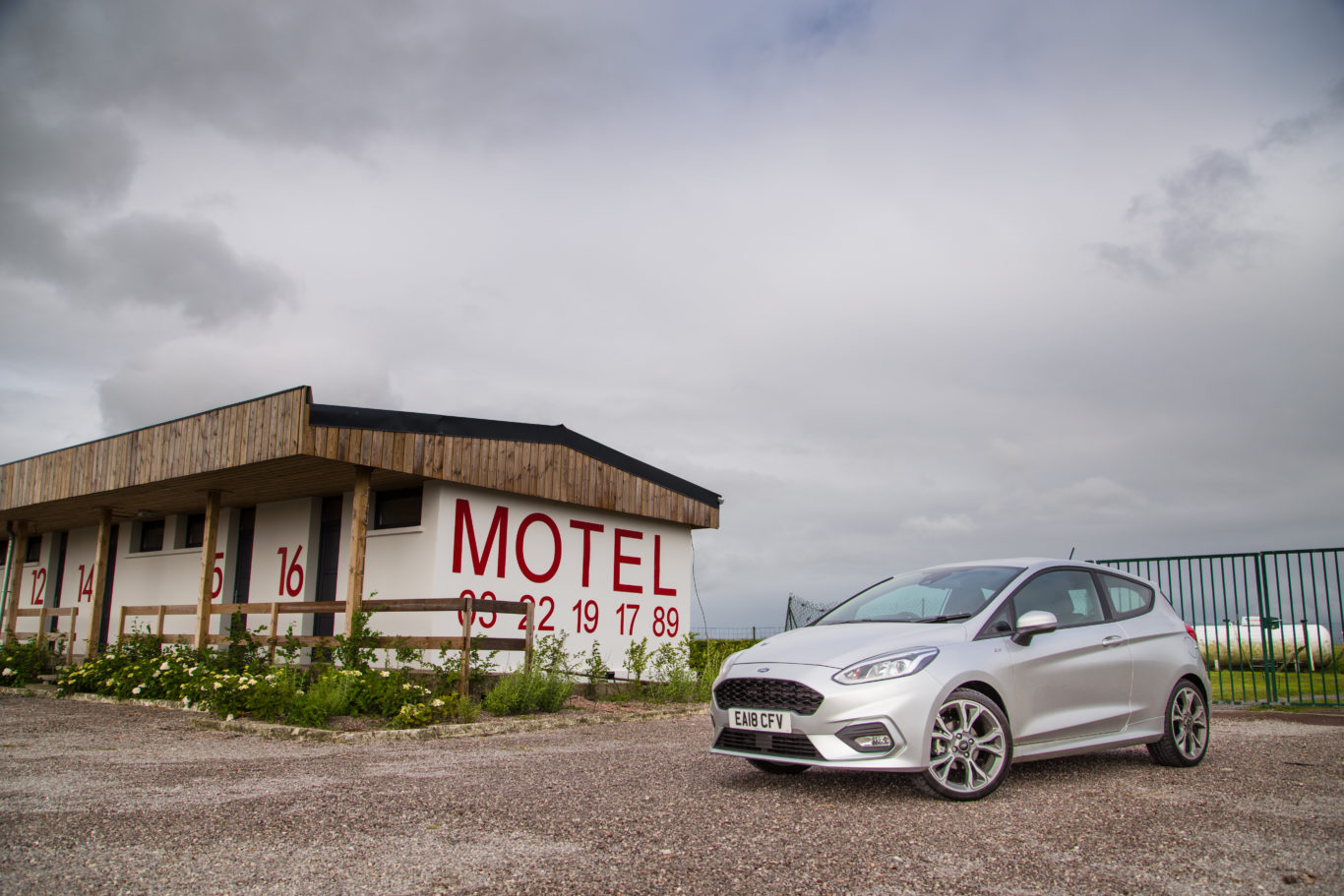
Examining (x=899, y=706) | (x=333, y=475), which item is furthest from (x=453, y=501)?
(x=899, y=706)

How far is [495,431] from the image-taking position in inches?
547

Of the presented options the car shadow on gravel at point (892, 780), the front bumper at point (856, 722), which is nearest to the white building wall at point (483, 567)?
the car shadow on gravel at point (892, 780)

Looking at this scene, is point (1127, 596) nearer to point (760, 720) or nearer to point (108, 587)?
point (760, 720)

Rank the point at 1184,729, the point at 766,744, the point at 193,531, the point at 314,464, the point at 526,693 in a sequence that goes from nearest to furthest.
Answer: the point at 766,744 < the point at 1184,729 < the point at 526,693 < the point at 314,464 < the point at 193,531

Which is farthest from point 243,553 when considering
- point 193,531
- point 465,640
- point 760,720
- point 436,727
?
point 760,720

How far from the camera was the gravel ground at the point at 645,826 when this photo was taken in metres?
3.93

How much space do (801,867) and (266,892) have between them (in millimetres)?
2267

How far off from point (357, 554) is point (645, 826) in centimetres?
807

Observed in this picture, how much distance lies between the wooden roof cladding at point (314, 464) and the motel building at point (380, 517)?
0.03 meters

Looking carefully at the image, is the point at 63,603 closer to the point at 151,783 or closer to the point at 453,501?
the point at 453,501

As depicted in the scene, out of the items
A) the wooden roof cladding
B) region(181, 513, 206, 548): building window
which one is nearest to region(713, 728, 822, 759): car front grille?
the wooden roof cladding

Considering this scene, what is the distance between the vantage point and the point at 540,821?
510 centimetres

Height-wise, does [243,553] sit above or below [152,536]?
below

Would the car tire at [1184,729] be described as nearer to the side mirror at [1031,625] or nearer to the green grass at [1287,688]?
the side mirror at [1031,625]
